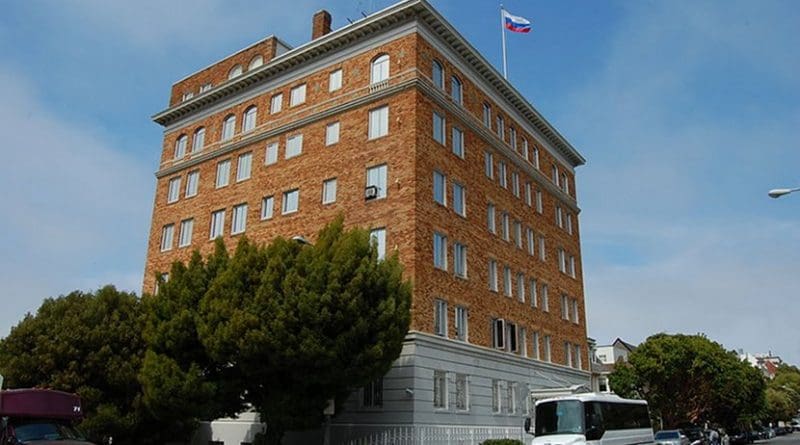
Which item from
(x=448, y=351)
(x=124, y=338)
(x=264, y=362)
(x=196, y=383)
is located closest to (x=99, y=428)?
(x=124, y=338)

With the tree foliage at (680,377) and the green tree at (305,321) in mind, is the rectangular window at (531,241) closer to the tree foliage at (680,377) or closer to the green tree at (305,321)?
the green tree at (305,321)

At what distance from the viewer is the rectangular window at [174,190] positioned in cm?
3989

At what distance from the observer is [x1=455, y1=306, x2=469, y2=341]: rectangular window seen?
98.6 feet

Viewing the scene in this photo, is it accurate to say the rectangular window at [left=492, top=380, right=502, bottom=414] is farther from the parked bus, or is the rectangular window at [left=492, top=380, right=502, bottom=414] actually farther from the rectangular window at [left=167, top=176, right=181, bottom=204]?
the rectangular window at [left=167, top=176, right=181, bottom=204]

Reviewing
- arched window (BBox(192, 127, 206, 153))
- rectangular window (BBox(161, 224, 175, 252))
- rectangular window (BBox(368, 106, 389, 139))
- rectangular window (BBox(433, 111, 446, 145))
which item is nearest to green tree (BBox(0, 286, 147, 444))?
rectangular window (BBox(161, 224, 175, 252))

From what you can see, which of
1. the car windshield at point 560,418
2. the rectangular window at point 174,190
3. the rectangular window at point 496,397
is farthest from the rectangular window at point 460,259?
the rectangular window at point 174,190

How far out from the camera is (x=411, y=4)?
3045 cm

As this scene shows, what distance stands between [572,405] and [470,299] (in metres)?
9.43

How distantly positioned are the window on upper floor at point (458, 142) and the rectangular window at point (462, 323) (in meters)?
7.90

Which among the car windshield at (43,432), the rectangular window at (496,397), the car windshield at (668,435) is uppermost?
the rectangular window at (496,397)

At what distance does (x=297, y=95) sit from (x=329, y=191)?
681cm

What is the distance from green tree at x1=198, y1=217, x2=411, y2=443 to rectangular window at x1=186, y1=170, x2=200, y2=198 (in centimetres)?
1706

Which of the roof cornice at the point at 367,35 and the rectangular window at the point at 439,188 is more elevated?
the roof cornice at the point at 367,35

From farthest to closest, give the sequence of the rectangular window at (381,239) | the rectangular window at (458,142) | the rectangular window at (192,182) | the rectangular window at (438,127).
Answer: the rectangular window at (192,182)
the rectangular window at (458,142)
the rectangular window at (438,127)
the rectangular window at (381,239)
